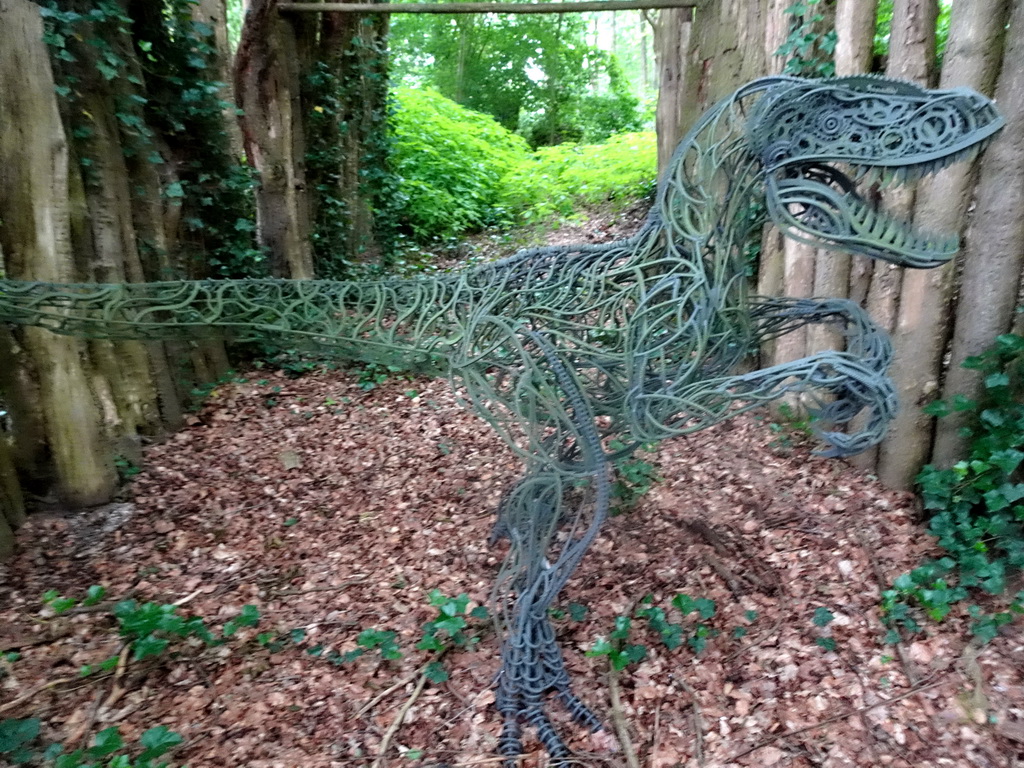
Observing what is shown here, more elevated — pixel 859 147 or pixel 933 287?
pixel 859 147

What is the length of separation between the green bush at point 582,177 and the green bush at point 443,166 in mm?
310

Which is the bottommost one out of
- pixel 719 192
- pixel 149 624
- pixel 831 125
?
pixel 149 624

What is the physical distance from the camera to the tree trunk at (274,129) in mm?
4371

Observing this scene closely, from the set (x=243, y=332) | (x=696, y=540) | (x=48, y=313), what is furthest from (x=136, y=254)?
(x=696, y=540)

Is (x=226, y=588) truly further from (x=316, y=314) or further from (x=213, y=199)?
(x=213, y=199)

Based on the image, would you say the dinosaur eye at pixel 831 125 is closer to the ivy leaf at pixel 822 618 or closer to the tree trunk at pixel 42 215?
the ivy leaf at pixel 822 618

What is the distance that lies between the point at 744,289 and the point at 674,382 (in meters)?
0.38

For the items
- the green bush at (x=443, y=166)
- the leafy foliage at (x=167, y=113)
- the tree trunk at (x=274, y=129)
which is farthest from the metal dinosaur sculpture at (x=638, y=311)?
the green bush at (x=443, y=166)

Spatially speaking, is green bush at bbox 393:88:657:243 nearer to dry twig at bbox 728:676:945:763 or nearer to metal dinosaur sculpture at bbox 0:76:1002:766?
metal dinosaur sculpture at bbox 0:76:1002:766

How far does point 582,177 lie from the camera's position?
8.73 metres

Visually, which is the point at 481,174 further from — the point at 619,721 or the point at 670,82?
the point at 619,721

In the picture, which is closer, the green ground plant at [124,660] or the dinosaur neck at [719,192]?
the dinosaur neck at [719,192]

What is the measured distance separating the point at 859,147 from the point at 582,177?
751cm

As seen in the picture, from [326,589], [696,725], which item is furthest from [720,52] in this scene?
[326,589]
